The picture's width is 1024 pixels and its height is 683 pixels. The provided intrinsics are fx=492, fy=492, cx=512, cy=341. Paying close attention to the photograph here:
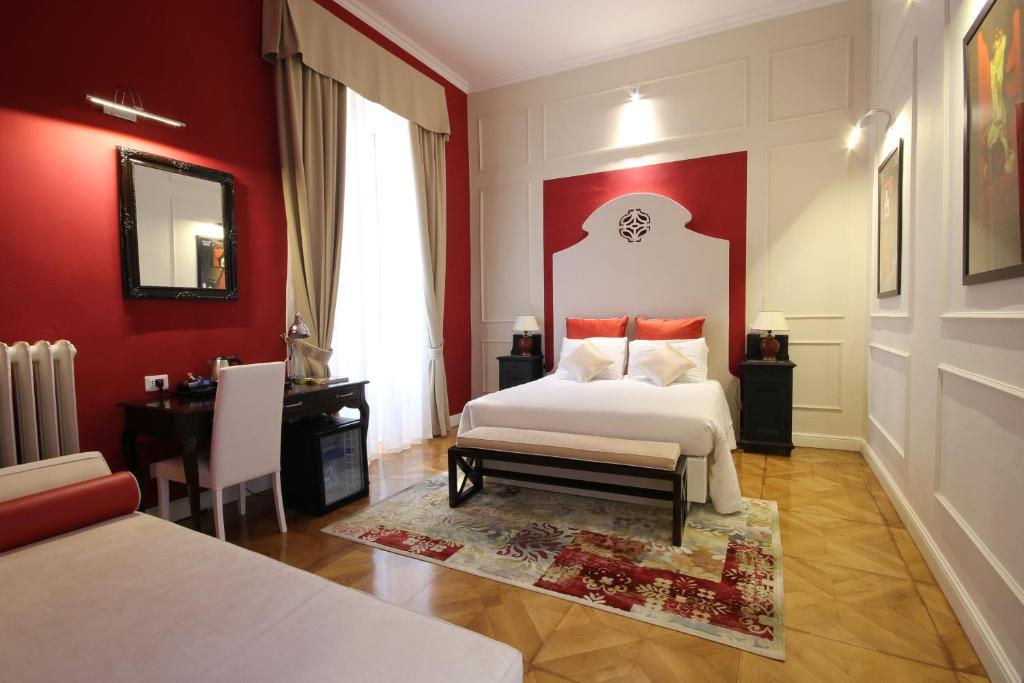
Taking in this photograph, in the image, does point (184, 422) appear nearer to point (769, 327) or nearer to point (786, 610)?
point (786, 610)

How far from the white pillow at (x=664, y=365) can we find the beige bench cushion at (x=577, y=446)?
3.37 ft

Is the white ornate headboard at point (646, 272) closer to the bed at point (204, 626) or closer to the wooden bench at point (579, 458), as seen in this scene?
the wooden bench at point (579, 458)

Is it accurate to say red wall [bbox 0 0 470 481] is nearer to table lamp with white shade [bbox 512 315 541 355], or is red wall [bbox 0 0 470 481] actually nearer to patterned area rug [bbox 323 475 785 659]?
patterned area rug [bbox 323 475 785 659]

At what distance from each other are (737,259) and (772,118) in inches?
Result: 47.2

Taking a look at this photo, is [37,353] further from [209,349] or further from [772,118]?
[772,118]

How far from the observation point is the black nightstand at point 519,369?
4914mm

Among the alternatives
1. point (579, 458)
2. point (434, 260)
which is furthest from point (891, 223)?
point (434, 260)

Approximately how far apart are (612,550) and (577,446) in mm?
547

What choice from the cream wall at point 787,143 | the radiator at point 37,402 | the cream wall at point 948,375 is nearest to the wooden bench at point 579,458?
the cream wall at point 948,375

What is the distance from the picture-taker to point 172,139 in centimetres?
279

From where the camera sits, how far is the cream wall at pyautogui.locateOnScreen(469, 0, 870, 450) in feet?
13.0

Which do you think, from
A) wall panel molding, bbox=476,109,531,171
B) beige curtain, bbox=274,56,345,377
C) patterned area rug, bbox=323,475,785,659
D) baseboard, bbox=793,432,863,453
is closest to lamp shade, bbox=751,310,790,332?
baseboard, bbox=793,432,863,453

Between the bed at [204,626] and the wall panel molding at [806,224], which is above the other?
the wall panel molding at [806,224]

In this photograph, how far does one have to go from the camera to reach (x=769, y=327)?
389 cm
